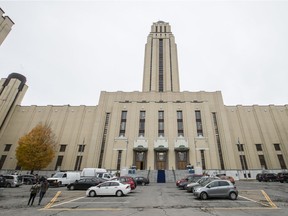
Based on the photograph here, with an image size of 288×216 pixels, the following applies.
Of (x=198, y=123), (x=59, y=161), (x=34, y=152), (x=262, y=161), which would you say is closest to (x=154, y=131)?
(x=198, y=123)

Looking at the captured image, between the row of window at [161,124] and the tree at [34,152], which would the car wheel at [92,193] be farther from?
the tree at [34,152]

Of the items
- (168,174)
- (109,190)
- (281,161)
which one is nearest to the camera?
(109,190)

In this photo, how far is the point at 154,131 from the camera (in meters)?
43.8

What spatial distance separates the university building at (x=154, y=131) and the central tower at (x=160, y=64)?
7.50 meters

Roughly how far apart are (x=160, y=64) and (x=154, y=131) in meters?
31.9

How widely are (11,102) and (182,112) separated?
48945 mm

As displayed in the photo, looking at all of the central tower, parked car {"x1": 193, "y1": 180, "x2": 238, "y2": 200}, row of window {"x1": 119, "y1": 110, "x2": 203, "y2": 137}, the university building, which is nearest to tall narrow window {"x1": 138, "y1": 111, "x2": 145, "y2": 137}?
row of window {"x1": 119, "y1": 110, "x2": 203, "y2": 137}

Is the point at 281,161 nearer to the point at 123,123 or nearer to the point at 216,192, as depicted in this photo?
the point at 123,123

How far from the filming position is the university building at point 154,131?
40.9m

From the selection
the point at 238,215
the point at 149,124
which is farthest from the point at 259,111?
the point at 238,215

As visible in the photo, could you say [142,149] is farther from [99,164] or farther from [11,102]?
[11,102]

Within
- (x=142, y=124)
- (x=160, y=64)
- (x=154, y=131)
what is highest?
(x=160, y=64)

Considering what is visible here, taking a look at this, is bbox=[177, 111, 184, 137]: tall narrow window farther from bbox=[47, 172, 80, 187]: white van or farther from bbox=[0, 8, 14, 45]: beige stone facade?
bbox=[0, 8, 14, 45]: beige stone facade

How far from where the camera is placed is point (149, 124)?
1768 inches
